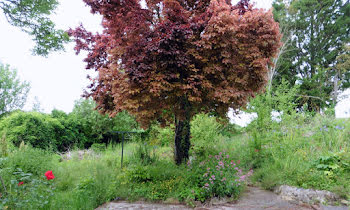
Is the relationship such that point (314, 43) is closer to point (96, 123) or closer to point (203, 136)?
point (203, 136)

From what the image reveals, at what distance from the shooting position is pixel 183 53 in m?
4.30

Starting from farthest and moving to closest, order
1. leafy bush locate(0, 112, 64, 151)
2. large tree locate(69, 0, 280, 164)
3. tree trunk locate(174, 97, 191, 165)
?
leafy bush locate(0, 112, 64, 151) < tree trunk locate(174, 97, 191, 165) < large tree locate(69, 0, 280, 164)

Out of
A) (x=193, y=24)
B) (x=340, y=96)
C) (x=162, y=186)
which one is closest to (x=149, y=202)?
(x=162, y=186)

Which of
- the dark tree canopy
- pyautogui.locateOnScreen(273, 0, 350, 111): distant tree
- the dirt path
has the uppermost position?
pyautogui.locateOnScreen(273, 0, 350, 111): distant tree

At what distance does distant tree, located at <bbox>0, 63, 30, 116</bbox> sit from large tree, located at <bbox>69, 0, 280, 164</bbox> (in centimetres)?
1740

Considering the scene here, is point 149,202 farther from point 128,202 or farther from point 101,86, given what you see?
point 101,86

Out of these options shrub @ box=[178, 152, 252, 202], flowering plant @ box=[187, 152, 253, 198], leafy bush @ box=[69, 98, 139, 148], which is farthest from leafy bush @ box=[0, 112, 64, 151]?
flowering plant @ box=[187, 152, 253, 198]

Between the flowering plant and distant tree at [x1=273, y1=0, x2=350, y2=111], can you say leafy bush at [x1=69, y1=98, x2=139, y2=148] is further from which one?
distant tree at [x1=273, y1=0, x2=350, y2=111]

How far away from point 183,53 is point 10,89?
19520 mm

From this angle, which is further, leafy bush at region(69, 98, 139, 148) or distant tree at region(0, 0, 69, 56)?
leafy bush at region(69, 98, 139, 148)

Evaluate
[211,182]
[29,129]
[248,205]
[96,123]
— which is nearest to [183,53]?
[211,182]

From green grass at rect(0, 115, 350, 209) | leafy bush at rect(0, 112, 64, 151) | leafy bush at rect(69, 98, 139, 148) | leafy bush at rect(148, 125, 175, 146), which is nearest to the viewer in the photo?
green grass at rect(0, 115, 350, 209)

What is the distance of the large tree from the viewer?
419 centimetres

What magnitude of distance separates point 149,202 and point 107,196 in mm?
799
